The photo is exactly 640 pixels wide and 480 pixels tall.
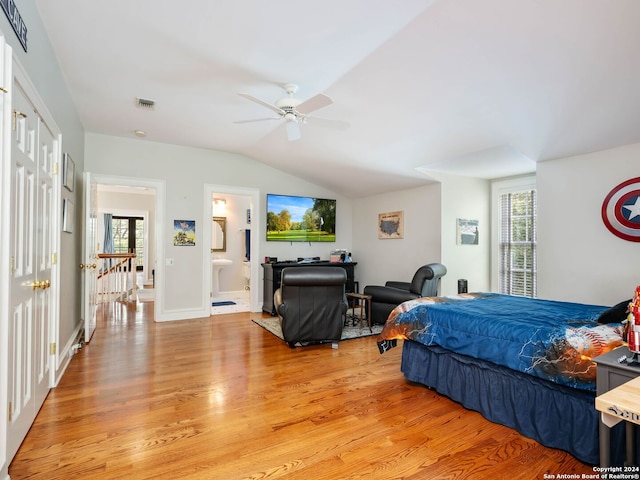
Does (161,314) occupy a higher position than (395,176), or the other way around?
(395,176)

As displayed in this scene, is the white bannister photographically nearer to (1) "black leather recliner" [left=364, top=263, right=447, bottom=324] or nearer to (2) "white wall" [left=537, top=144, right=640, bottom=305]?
(1) "black leather recliner" [left=364, top=263, right=447, bottom=324]

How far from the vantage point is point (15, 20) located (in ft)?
6.42

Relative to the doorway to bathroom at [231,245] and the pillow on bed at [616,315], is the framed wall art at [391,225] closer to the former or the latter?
the doorway to bathroom at [231,245]

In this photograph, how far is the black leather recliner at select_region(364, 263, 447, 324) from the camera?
4.85 m

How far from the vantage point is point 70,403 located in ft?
8.79

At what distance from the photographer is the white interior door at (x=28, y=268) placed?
190 centimetres

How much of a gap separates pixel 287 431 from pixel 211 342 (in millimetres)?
2418

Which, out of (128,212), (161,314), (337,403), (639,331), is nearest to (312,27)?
(639,331)

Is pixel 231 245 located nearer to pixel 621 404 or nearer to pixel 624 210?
pixel 624 210

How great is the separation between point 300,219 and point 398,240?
78.8 inches

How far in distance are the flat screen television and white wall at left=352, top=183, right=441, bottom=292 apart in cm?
66

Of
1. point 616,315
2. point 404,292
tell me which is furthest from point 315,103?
point 404,292

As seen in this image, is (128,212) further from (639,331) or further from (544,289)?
(639,331)

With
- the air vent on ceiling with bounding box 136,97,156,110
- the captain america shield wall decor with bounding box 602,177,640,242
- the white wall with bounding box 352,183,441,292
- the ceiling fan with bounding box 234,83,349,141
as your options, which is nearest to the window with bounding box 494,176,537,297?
the white wall with bounding box 352,183,441,292
